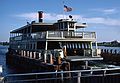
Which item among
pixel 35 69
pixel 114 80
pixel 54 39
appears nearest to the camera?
pixel 114 80

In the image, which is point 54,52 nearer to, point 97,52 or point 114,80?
point 97,52

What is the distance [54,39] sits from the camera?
2909 centimetres

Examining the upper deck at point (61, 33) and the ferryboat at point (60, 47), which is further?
the upper deck at point (61, 33)

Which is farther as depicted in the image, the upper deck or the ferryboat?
the upper deck

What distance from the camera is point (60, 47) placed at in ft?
102

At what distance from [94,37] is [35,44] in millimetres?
6892

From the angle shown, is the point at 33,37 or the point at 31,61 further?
the point at 33,37

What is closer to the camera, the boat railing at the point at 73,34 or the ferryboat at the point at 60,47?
the ferryboat at the point at 60,47

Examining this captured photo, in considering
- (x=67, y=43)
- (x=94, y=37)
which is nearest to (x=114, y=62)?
(x=94, y=37)

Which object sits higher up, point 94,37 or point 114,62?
point 94,37

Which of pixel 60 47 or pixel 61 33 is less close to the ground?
pixel 61 33

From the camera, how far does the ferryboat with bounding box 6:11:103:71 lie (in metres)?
24.2

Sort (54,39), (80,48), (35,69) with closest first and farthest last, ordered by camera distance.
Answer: (35,69) → (54,39) → (80,48)

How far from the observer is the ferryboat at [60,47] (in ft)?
79.3
